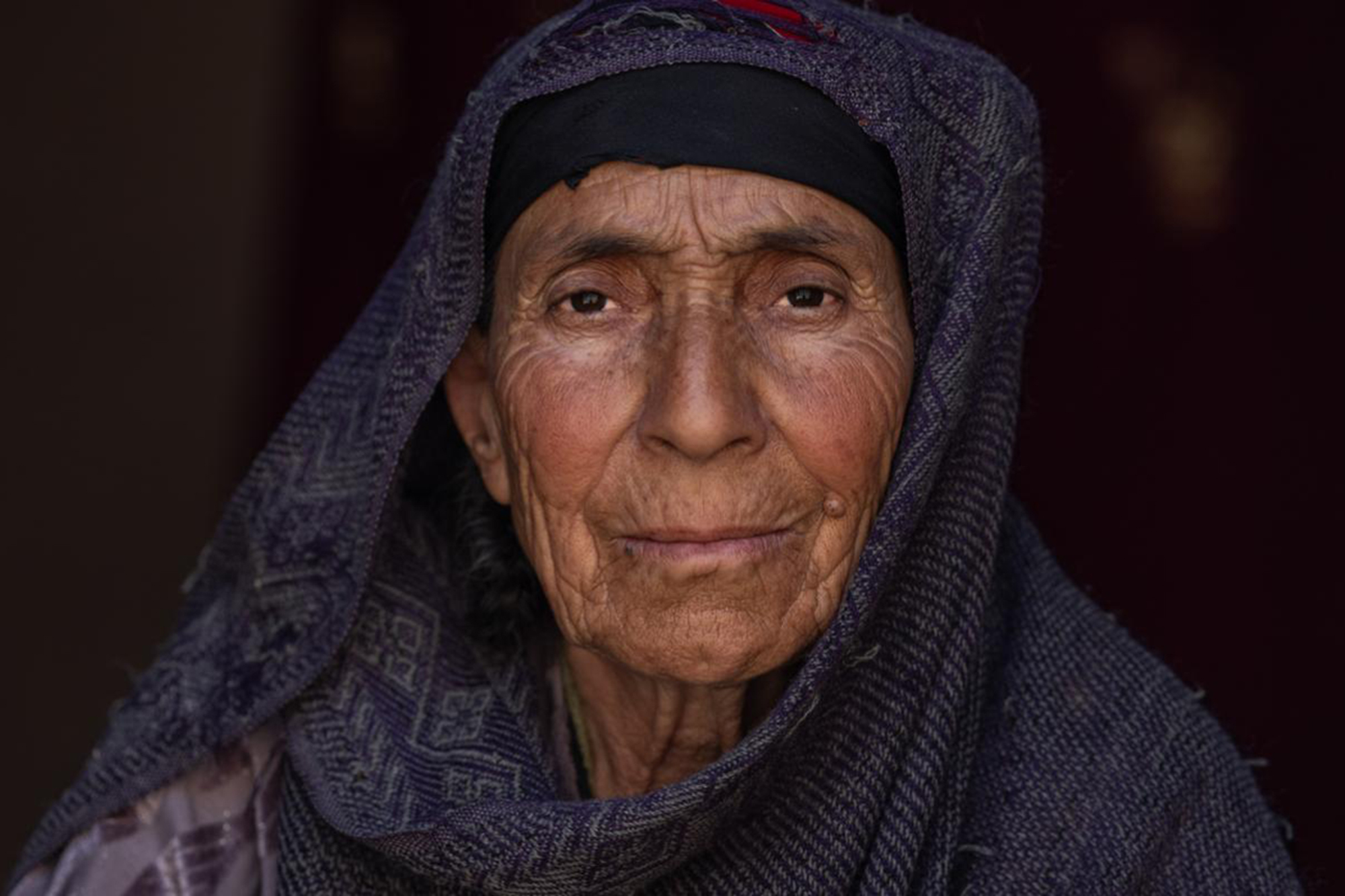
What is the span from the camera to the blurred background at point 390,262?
3.62 m

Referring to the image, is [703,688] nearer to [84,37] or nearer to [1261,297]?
[1261,297]

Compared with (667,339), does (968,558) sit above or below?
below

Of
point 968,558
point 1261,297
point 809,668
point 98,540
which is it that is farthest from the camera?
point 98,540

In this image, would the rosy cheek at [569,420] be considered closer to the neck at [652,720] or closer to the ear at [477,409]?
the ear at [477,409]

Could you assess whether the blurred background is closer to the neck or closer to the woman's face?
the neck

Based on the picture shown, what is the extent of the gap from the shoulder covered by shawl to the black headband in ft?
2.03

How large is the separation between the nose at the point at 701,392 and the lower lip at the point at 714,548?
11 cm

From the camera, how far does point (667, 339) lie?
2.32 m

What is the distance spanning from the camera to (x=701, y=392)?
225 cm

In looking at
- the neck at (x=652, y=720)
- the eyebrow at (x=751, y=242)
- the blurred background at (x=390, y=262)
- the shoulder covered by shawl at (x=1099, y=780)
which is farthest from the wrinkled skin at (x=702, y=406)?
the blurred background at (x=390, y=262)

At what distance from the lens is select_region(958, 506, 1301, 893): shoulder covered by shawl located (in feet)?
7.59

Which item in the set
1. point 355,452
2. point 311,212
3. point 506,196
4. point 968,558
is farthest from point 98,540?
point 968,558

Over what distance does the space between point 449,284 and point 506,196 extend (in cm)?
14

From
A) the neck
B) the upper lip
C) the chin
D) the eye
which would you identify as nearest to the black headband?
the eye
